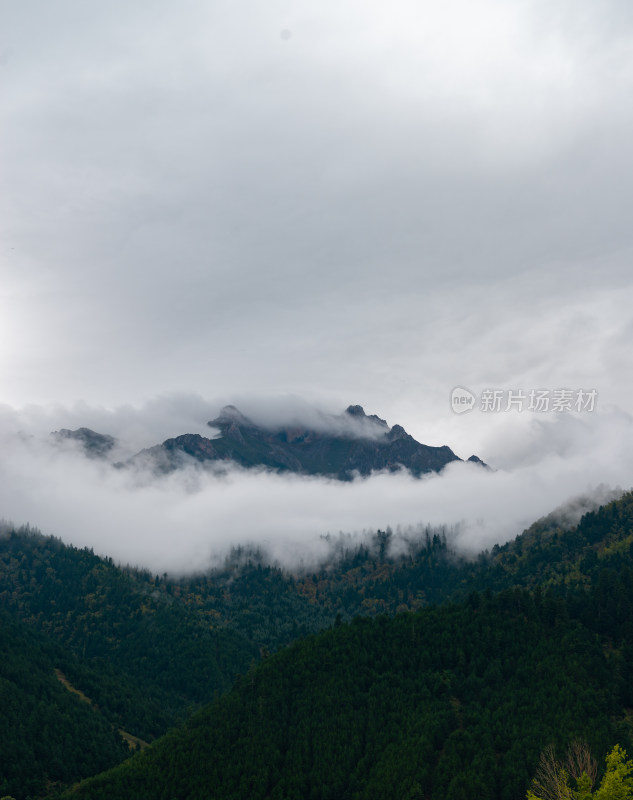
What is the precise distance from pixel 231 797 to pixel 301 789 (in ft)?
74.4

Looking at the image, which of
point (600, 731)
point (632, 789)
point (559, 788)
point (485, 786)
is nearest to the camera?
point (632, 789)

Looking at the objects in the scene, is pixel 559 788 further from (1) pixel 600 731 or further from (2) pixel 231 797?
(2) pixel 231 797

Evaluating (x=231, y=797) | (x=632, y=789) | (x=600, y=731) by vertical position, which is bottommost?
(x=231, y=797)

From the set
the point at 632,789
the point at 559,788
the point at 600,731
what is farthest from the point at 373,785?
the point at 632,789

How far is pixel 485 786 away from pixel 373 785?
116ft

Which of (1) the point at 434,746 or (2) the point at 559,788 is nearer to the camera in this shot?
(2) the point at 559,788

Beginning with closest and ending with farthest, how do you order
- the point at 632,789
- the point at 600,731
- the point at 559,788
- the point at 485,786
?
the point at 632,789, the point at 559,788, the point at 485,786, the point at 600,731

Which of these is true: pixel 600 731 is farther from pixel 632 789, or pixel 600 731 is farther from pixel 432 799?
pixel 632 789

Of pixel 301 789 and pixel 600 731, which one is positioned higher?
pixel 600 731

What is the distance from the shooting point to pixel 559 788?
11806 centimetres

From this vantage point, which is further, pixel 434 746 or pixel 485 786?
pixel 434 746

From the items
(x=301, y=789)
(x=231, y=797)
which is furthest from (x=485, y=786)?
(x=231, y=797)

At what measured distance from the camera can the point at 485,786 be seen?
6786 inches

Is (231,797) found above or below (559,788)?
below
